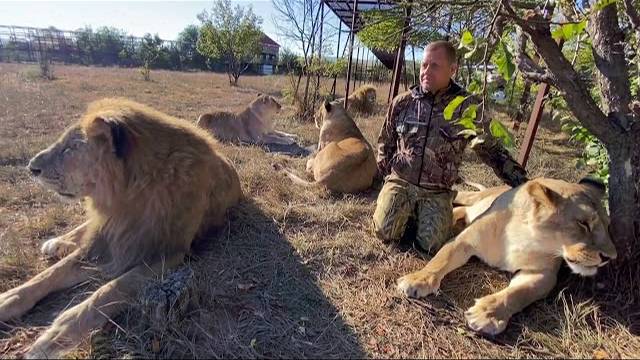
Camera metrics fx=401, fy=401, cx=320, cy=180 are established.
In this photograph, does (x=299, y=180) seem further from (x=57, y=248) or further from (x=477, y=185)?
(x=57, y=248)

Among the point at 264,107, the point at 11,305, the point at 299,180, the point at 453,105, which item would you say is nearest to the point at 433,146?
the point at 453,105

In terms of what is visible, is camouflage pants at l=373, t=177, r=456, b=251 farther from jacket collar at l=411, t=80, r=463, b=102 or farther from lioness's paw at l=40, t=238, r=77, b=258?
lioness's paw at l=40, t=238, r=77, b=258

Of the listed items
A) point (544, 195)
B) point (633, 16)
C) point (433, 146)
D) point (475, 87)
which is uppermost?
point (633, 16)

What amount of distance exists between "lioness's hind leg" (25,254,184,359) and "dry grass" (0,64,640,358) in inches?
3.6

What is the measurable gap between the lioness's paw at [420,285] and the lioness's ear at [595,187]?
1252 mm

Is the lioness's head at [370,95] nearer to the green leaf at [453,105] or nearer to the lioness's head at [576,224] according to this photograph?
the lioness's head at [576,224]

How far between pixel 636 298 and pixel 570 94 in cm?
147

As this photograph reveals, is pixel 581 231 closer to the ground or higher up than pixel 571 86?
closer to the ground

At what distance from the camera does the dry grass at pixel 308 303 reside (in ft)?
7.68

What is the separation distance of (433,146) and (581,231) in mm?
1400

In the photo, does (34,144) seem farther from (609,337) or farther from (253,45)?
(253,45)

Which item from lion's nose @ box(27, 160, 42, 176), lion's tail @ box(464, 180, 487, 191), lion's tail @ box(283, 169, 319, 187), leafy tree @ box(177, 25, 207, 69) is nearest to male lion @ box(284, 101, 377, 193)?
lion's tail @ box(283, 169, 319, 187)

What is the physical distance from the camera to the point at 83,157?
2.69 m

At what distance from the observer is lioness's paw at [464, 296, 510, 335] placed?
245 cm
